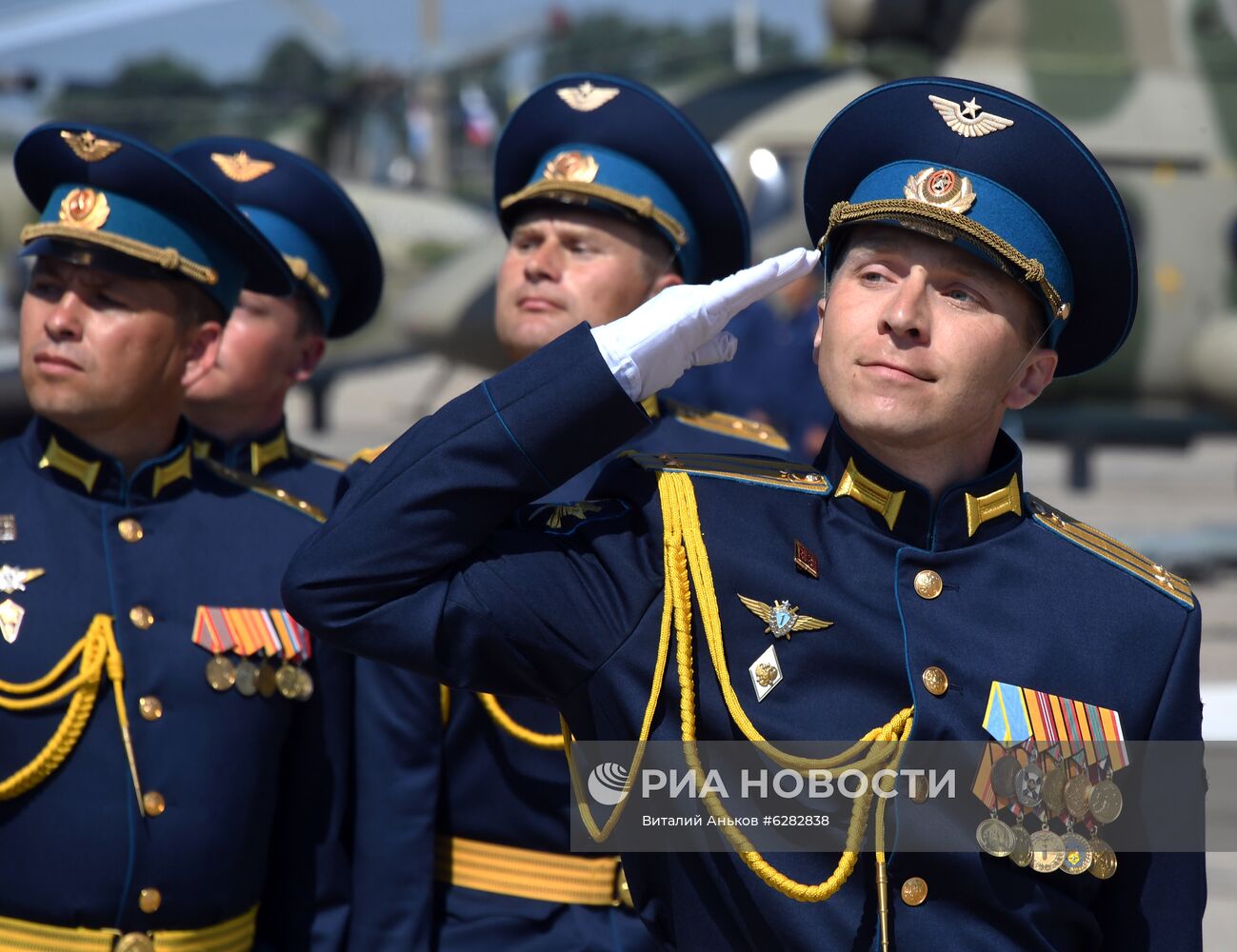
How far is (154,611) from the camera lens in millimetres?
2773

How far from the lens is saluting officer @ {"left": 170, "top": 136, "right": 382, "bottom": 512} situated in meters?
3.60

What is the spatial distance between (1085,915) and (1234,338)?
337 inches

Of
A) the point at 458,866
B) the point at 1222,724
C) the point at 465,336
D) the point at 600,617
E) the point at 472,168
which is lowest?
the point at 458,866

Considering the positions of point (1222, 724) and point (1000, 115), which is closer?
point (1000, 115)

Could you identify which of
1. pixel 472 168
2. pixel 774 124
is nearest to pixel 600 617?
pixel 774 124

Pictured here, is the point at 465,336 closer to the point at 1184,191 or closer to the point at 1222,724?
the point at 1184,191

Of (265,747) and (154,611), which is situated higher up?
(154,611)

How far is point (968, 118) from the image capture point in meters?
2.14

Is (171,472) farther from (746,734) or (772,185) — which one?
(772,185)

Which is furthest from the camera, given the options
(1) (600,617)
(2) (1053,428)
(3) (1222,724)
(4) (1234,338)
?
(2) (1053,428)

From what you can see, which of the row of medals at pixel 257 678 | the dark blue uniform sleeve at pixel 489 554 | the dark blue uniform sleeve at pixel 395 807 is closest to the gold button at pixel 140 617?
the row of medals at pixel 257 678

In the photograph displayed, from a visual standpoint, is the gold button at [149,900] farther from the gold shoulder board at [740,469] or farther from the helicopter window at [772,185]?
the helicopter window at [772,185]

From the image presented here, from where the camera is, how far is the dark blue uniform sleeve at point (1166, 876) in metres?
2.08

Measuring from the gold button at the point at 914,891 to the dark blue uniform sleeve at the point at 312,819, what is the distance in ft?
3.90
